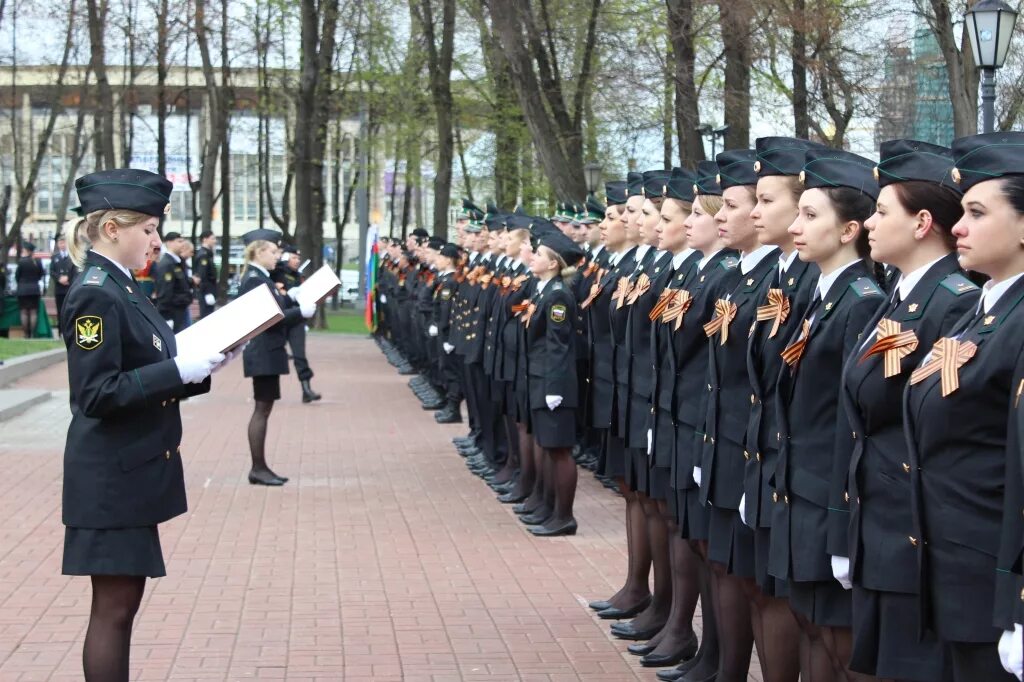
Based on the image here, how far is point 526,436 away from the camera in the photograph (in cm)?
1067

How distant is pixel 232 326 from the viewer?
5.32m

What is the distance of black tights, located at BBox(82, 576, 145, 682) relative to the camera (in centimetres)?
494

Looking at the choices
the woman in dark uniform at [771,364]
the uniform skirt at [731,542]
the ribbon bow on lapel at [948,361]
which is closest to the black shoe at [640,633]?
the uniform skirt at [731,542]

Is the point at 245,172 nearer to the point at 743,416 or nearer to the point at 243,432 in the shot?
the point at 243,432

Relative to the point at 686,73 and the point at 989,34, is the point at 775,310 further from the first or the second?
the point at 686,73

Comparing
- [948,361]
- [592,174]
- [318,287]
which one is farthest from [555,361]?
[592,174]

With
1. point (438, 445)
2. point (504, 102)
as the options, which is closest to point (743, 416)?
point (438, 445)

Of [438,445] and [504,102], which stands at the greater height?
[504,102]

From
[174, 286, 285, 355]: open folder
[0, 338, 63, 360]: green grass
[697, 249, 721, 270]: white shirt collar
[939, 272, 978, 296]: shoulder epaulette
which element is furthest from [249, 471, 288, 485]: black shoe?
[0, 338, 63, 360]: green grass

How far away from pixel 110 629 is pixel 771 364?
2404 mm

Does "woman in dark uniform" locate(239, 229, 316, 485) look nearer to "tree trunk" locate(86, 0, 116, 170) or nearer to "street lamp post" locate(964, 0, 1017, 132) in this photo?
"street lamp post" locate(964, 0, 1017, 132)

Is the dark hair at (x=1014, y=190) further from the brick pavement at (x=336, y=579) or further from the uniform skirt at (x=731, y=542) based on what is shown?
the brick pavement at (x=336, y=579)

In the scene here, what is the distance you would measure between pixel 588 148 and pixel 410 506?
22.1 m

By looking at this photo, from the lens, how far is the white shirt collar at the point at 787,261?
5.04 metres
